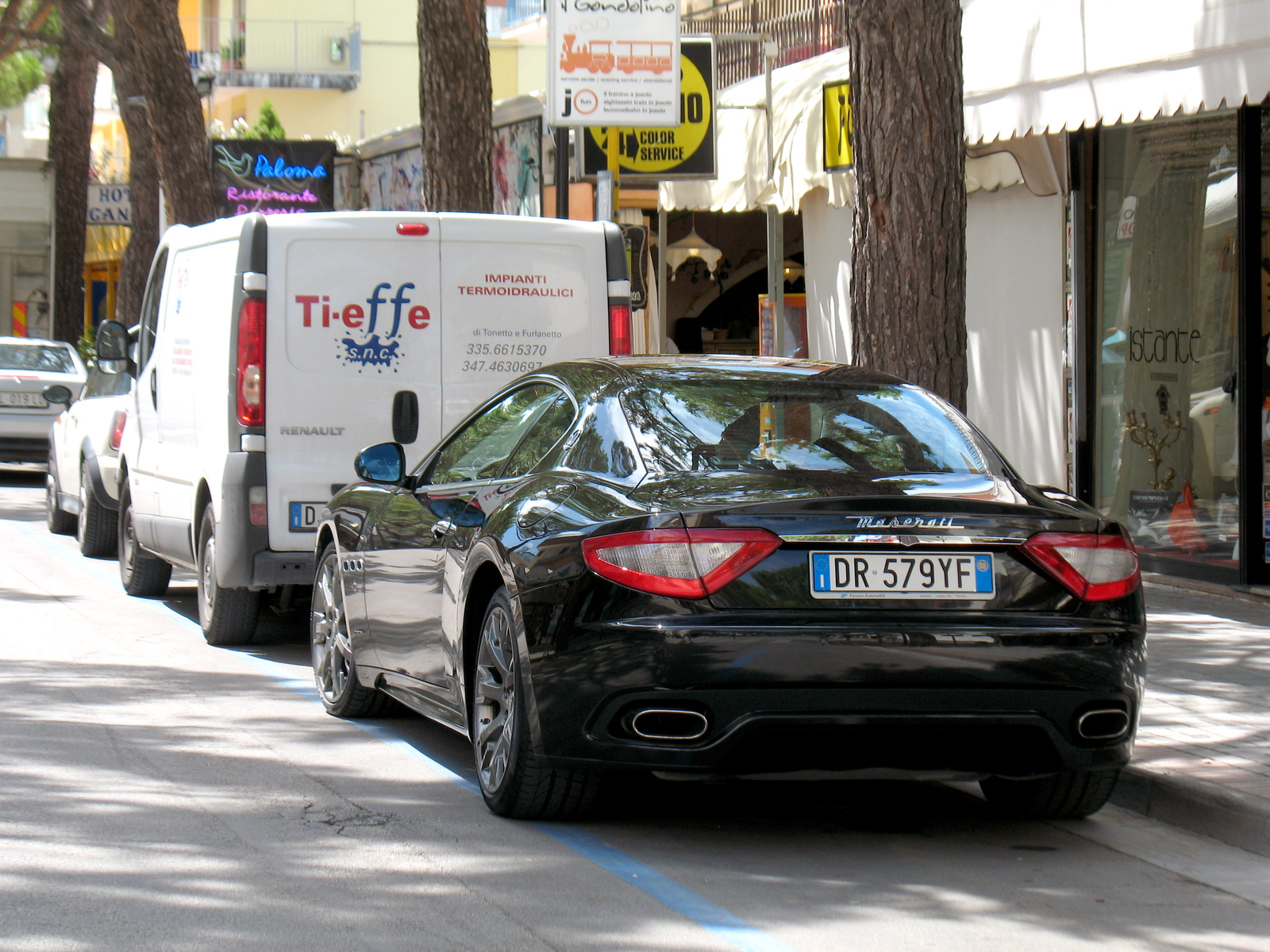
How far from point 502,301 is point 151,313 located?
10.0 ft

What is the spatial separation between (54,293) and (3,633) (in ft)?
74.9

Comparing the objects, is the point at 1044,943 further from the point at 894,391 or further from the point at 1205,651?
the point at 1205,651

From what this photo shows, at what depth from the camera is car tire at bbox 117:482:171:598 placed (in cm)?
1169

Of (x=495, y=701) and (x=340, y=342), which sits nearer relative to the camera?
(x=495, y=701)

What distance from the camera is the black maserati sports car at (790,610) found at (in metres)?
5.07

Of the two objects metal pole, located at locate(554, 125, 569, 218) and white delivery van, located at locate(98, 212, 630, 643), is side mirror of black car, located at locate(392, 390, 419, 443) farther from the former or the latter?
metal pole, located at locate(554, 125, 569, 218)

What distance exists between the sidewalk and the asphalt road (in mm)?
115

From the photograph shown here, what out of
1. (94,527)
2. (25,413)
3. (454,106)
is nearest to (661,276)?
(454,106)

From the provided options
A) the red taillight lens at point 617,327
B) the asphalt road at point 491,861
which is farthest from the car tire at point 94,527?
the asphalt road at point 491,861

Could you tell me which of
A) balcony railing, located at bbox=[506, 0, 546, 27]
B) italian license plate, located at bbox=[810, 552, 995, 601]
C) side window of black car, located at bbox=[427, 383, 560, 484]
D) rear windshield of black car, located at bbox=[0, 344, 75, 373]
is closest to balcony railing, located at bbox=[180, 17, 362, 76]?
balcony railing, located at bbox=[506, 0, 546, 27]

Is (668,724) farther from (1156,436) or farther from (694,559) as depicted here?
(1156,436)

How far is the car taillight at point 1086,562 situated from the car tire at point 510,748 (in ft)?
4.98

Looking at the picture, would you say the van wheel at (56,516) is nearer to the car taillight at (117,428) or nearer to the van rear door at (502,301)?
the car taillight at (117,428)

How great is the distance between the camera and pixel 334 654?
787cm
